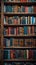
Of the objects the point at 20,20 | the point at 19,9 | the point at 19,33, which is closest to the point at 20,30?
the point at 19,33

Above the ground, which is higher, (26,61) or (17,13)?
(17,13)

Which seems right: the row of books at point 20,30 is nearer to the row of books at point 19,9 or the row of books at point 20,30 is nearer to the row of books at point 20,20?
the row of books at point 20,20

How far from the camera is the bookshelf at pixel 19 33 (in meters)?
3.39

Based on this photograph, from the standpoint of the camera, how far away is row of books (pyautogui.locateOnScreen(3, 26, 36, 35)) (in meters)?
3.41

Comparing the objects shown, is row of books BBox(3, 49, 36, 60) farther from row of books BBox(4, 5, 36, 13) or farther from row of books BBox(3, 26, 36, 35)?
row of books BBox(4, 5, 36, 13)

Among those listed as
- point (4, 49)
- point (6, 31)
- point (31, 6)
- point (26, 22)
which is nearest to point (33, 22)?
point (26, 22)

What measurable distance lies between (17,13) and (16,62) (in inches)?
45.3

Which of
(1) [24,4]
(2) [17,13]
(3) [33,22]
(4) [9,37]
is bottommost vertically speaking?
(4) [9,37]

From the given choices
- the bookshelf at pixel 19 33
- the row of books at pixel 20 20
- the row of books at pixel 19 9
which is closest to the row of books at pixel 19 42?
the bookshelf at pixel 19 33

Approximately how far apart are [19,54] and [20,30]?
22.1 inches

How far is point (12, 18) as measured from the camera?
3.43 meters

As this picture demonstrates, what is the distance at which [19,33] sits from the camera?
343 centimetres

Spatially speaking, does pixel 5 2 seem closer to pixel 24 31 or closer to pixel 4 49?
pixel 24 31

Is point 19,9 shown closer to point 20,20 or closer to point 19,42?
point 20,20
